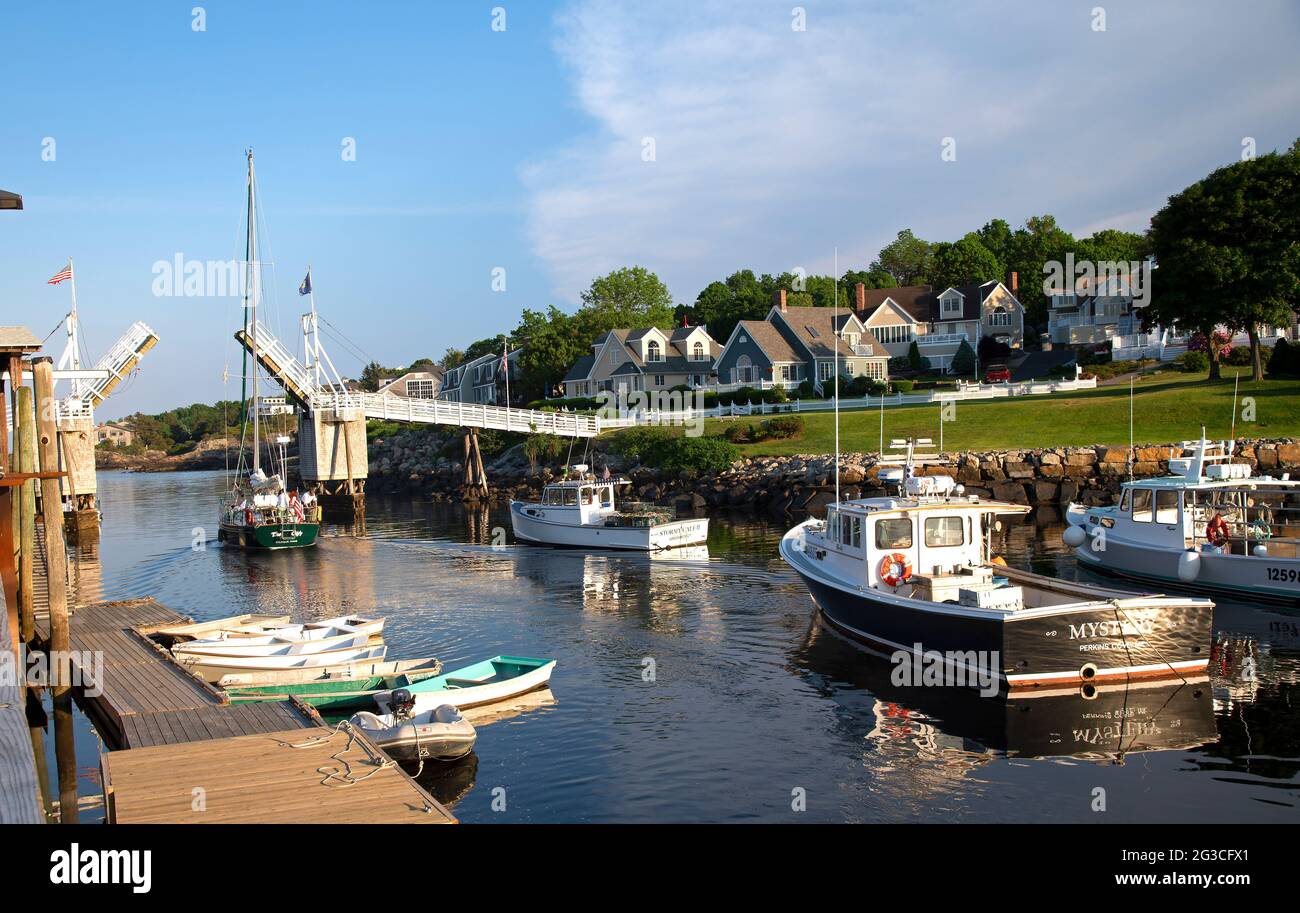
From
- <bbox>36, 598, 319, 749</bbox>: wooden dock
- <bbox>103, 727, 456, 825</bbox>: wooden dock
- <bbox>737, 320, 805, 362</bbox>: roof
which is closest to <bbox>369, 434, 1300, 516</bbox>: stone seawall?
<bbox>737, 320, 805, 362</bbox>: roof

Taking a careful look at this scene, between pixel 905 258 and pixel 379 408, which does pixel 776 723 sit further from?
pixel 905 258

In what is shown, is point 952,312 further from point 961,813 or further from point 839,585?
point 961,813

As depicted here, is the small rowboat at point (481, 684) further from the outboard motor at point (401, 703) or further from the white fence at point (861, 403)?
the white fence at point (861, 403)

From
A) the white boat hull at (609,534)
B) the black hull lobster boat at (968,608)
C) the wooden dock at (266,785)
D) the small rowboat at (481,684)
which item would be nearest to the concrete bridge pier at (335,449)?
the white boat hull at (609,534)

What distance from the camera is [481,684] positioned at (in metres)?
19.3

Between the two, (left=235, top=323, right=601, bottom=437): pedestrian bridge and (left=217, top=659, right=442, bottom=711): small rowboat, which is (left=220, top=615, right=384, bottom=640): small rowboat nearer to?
(left=217, top=659, right=442, bottom=711): small rowboat

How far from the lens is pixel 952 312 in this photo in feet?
310

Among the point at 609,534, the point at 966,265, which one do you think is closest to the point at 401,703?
the point at 609,534

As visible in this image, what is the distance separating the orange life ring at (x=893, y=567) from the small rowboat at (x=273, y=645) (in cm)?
1108

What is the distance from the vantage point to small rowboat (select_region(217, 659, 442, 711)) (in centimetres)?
1858

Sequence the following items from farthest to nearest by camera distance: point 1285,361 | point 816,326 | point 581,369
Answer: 1. point 581,369
2. point 816,326
3. point 1285,361

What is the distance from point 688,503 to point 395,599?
Result: 83.7 feet

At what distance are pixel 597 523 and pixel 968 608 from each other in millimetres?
22958

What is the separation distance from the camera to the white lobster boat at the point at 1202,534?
1026 inches
